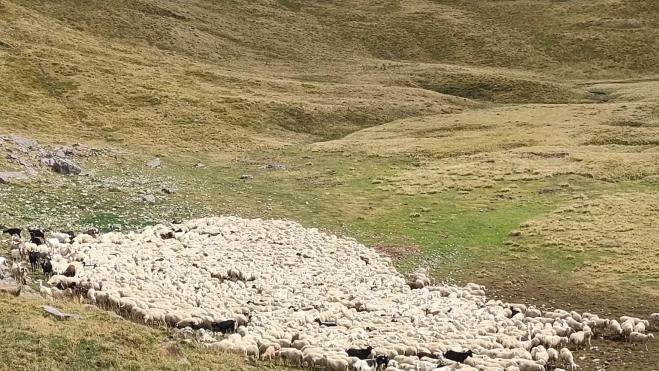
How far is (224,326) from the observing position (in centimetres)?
2031

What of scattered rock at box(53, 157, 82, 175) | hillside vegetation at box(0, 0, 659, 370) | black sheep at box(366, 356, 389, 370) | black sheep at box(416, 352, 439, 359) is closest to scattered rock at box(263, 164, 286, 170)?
hillside vegetation at box(0, 0, 659, 370)

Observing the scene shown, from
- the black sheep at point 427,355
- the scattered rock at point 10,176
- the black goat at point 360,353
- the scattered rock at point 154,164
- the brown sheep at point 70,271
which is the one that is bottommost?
the scattered rock at point 154,164

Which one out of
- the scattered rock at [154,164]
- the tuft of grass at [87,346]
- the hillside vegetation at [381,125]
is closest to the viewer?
the tuft of grass at [87,346]

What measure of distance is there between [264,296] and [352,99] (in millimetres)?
59788

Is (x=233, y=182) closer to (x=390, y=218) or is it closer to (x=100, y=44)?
(x=390, y=218)

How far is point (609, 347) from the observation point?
21594 mm

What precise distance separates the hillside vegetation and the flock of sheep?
104 inches

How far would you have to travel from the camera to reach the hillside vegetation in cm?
3312

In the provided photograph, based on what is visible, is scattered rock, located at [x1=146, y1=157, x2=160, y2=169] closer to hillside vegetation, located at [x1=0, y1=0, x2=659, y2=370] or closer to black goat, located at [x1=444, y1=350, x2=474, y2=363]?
hillside vegetation, located at [x1=0, y1=0, x2=659, y2=370]

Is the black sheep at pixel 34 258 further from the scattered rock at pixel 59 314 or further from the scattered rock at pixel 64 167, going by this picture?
the scattered rock at pixel 64 167

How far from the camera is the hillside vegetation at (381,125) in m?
33.1

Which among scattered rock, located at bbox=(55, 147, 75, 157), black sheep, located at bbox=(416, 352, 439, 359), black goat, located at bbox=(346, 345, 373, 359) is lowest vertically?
scattered rock, located at bbox=(55, 147, 75, 157)

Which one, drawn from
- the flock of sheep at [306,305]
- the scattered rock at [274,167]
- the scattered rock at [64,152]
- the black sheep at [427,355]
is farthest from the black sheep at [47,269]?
the scattered rock at [274,167]

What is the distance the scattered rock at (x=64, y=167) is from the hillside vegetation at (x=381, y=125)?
1.56 meters
